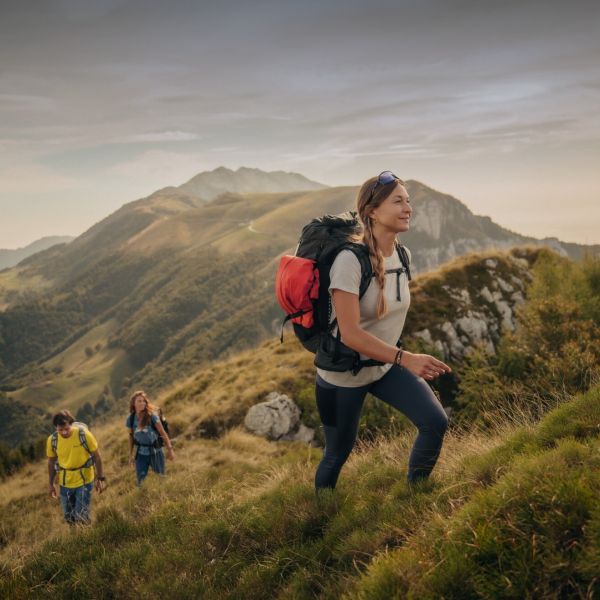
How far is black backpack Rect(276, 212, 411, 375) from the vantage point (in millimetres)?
3434

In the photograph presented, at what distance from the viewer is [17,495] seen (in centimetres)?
1278

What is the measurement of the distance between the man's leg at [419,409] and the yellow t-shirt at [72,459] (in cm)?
562

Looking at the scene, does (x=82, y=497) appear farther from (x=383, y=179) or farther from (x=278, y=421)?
(x=383, y=179)

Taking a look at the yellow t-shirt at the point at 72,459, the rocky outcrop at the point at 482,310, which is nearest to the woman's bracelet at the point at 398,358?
the yellow t-shirt at the point at 72,459

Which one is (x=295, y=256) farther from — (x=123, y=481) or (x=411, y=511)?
(x=123, y=481)

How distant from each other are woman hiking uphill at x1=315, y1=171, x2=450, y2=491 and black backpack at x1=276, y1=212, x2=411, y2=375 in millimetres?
72

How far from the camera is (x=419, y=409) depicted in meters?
3.50

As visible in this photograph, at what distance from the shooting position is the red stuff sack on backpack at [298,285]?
11.3 ft

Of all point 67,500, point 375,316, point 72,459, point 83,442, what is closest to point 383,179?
point 375,316

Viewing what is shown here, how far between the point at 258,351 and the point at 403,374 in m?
18.5

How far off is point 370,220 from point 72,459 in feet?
21.2

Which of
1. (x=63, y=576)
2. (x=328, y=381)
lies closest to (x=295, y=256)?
(x=328, y=381)

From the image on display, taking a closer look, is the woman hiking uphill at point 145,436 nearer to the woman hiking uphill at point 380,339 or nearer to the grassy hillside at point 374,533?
the grassy hillside at point 374,533

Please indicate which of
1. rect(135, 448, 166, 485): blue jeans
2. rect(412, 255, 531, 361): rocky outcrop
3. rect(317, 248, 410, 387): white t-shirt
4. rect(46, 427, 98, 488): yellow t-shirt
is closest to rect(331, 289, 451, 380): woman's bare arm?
rect(317, 248, 410, 387): white t-shirt
